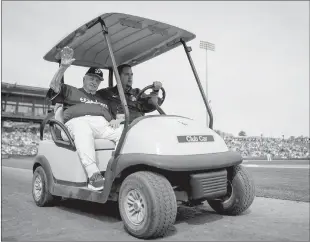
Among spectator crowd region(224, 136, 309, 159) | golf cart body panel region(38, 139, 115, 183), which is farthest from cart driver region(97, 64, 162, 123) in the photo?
spectator crowd region(224, 136, 309, 159)

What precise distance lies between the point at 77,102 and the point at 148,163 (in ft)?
6.05

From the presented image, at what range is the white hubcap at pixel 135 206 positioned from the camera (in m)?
3.16

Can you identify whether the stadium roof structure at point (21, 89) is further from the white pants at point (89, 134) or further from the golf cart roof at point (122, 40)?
the white pants at point (89, 134)

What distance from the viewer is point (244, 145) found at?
49.7 m

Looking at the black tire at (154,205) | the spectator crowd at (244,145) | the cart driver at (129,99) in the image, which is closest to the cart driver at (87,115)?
the cart driver at (129,99)

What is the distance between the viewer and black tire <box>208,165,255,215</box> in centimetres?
387

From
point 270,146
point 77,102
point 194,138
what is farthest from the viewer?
point 270,146

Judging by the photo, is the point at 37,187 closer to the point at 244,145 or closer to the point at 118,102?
the point at 118,102

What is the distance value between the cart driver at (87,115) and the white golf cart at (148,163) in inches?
6.1

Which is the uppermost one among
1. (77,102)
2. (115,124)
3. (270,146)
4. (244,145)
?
(77,102)

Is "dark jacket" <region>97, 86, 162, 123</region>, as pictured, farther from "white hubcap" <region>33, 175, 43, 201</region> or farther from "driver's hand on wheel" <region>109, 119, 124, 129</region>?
"white hubcap" <region>33, 175, 43, 201</region>

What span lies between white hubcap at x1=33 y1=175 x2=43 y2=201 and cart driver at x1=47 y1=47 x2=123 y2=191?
1058mm

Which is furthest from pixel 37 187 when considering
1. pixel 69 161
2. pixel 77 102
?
pixel 77 102

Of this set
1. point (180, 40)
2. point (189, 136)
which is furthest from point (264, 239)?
point (180, 40)
